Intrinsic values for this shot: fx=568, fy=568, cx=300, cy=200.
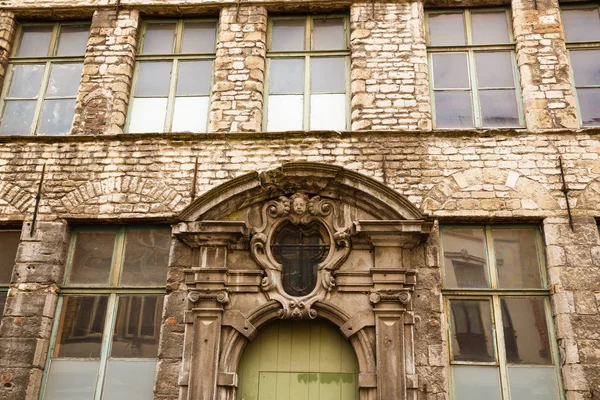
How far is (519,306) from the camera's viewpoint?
5.62 metres

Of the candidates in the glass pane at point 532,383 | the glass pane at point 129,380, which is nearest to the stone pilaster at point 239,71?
the glass pane at point 129,380

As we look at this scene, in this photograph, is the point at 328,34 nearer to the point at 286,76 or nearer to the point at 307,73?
the point at 307,73

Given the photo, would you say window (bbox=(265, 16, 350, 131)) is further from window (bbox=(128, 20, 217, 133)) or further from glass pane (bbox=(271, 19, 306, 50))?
window (bbox=(128, 20, 217, 133))

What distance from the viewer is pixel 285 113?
670 cm

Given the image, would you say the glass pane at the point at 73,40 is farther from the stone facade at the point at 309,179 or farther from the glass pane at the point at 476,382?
the glass pane at the point at 476,382

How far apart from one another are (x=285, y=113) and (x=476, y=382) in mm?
3559

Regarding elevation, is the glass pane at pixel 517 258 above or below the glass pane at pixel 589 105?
below

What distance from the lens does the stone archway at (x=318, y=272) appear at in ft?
17.5

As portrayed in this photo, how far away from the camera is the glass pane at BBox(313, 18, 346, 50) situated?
7.04 meters

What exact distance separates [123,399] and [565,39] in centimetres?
635

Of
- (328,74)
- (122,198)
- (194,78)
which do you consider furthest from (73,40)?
(328,74)

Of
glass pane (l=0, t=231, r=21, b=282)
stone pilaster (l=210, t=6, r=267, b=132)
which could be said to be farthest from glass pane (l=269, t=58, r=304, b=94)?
glass pane (l=0, t=231, r=21, b=282)

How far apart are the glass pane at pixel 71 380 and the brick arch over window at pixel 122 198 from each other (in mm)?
1581

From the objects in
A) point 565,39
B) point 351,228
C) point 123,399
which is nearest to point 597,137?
point 565,39
